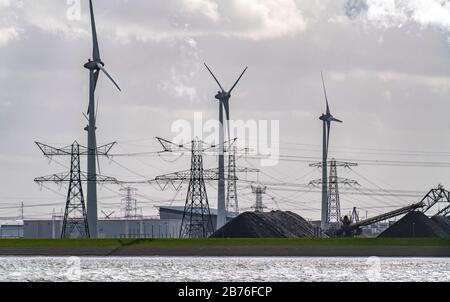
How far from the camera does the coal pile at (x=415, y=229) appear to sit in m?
164

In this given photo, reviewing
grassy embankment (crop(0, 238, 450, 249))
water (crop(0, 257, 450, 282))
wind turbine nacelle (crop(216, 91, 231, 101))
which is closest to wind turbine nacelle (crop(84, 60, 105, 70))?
wind turbine nacelle (crop(216, 91, 231, 101))

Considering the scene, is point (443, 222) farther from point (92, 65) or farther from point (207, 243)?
point (207, 243)

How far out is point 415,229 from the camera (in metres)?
166

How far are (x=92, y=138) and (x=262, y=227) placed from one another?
27.4 m

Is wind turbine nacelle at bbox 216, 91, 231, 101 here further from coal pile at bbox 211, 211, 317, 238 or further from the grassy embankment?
the grassy embankment

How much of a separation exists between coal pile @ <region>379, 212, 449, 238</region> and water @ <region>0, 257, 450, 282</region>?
49.1 metres

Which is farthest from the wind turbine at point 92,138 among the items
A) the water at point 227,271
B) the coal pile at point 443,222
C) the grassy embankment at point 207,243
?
the coal pile at point 443,222

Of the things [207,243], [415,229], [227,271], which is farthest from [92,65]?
[227,271]

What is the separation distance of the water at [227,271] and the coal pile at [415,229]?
49059mm

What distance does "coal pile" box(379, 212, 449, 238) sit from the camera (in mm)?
164375
